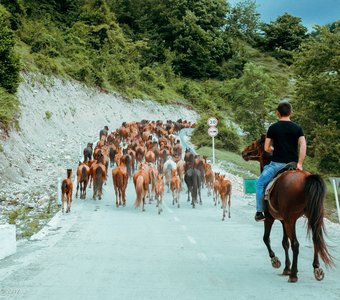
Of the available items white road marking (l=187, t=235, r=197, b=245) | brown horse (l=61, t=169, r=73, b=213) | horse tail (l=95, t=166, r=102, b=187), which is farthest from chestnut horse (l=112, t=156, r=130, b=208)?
white road marking (l=187, t=235, r=197, b=245)

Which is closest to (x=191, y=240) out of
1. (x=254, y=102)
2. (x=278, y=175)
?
(x=278, y=175)

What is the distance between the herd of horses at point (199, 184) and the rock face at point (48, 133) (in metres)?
1.96

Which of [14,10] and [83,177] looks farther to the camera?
[14,10]

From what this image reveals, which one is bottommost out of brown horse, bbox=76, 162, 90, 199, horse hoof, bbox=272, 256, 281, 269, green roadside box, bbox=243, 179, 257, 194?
horse hoof, bbox=272, 256, 281, 269

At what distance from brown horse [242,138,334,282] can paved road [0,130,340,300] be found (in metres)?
0.35

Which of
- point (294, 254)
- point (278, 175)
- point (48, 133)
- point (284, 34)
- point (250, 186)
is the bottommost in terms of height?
point (294, 254)

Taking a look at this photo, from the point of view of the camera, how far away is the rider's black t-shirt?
877cm

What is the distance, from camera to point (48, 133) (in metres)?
40.4

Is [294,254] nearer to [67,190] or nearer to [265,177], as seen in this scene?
[265,177]

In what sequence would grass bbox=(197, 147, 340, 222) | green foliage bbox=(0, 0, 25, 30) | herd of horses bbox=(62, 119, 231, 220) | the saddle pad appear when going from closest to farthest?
the saddle pad, herd of horses bbox=(62, 119, 231, 220), grass bbox=(197, 147, 340, 222), green foliage bbox=(0, 0, 25, 30)

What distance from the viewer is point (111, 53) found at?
73438mm

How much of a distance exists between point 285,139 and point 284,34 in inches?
4025

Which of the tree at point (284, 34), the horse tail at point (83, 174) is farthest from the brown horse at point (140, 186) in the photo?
the tree at point (284, 34)

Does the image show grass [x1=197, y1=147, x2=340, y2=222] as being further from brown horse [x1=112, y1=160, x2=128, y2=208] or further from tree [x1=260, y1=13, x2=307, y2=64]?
tree [x1=260, y1=13, x2=307, y2=64]
